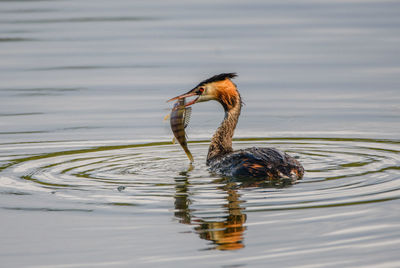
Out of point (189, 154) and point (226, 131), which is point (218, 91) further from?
point (189, 154)

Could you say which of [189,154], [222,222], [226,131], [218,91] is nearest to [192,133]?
[226,131]

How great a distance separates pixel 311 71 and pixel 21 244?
9.54 metres

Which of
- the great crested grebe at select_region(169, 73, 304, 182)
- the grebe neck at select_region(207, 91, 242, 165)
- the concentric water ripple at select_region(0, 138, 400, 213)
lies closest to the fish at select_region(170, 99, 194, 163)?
the great crested grebe at select_region(169, 73, 304, 182)

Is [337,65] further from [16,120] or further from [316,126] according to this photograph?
[16,120]

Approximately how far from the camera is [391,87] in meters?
14.7

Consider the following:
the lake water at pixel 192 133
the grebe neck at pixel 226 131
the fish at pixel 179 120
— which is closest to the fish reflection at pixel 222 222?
the lake water at pixel 192 133

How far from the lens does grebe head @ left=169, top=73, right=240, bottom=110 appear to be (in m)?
10.6

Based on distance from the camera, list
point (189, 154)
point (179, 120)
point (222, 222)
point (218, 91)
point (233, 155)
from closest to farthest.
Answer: point (222, 222), point (233, 155), point (179, 120), point (189, 154), point (218, 91)

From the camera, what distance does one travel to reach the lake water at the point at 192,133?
7332 millimetres

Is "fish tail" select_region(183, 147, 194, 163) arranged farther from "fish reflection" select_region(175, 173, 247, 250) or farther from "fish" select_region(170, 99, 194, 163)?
"fish reflection" select_region(175, 173, 247, 250)

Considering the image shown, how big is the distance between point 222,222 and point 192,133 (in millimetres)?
4994

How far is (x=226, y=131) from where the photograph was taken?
1102 cm

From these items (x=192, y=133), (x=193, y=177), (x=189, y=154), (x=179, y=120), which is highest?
(x=179, y=120)

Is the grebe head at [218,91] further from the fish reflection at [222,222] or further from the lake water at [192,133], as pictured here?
the fish reflection at [222,222]
